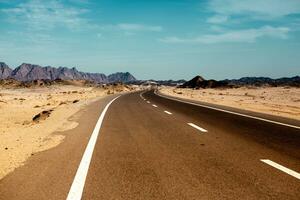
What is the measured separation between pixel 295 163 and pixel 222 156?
4.61ft

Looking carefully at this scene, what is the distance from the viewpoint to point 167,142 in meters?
10.0

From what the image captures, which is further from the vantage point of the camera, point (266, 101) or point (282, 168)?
point (266, 101)

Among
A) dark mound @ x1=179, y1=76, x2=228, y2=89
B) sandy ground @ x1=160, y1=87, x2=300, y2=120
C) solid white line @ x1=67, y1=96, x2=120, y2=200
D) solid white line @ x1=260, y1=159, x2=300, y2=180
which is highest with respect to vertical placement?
solid white line @ x1=260, y1=159, x2=300, y2=180

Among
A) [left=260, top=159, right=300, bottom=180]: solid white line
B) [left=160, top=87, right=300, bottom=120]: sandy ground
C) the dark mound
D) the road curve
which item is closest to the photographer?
the road curve

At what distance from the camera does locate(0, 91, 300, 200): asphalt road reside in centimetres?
545

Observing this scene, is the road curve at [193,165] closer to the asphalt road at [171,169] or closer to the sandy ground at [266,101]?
the asphalt road at [171,169]

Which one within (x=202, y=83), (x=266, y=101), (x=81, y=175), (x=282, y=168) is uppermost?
(x=282, y=168)

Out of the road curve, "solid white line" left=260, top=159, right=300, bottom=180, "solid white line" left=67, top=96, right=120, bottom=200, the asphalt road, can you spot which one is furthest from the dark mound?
"solid white line" left=260, top=159, right=300, bottom=180

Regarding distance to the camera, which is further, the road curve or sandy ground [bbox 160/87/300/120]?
sandy ground [bbox 160/87/300/120]

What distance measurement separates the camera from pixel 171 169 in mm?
6848

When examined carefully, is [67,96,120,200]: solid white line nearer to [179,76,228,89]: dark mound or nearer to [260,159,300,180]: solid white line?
[260,159,300,180]: solid white line

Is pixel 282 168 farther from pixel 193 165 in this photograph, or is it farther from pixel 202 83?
pixel 202 83

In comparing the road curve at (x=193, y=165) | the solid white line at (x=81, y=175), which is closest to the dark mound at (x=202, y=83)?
the road curve at (x=193, y=165)

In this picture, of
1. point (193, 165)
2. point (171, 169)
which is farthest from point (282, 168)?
point (171, 169)
